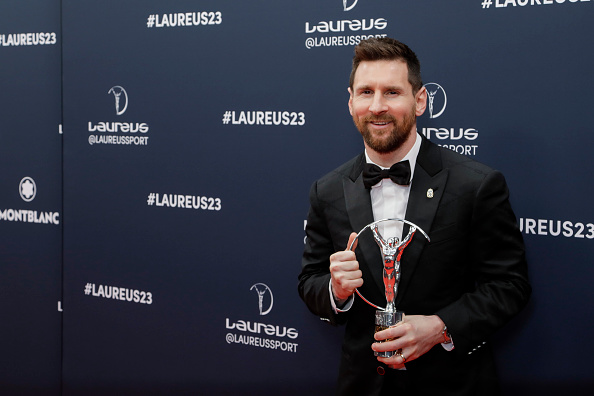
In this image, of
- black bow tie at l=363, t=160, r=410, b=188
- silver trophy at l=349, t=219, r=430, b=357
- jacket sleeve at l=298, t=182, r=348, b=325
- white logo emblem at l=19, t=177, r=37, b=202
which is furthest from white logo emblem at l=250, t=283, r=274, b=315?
white logo emblem at l=19, t=177, r=37, b=202

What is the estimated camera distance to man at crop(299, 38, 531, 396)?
1.87m

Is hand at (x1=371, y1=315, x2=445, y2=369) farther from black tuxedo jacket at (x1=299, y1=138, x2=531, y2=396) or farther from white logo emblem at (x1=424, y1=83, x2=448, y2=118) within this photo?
white logo emblem at (x1=424, y1=83, x2=448, y2=118)

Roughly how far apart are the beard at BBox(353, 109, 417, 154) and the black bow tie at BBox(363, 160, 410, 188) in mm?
57

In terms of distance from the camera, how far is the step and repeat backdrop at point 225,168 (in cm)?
231

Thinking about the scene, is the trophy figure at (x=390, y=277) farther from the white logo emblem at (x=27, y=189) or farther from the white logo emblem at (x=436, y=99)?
the white logo emblem at (x=27, y=189)

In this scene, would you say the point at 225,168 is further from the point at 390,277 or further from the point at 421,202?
the point at 390,277

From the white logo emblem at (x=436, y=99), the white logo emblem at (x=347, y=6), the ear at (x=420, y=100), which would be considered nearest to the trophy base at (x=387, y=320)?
the ear at (x=420, y=100)

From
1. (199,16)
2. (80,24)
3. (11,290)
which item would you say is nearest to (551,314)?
(199,16)

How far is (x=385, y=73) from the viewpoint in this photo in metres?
1.94

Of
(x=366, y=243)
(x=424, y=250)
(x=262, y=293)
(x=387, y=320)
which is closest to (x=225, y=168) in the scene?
(x=262, y=293)

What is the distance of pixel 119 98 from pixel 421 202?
1.90 metres

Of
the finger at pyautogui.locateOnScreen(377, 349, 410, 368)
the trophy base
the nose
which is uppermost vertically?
the nose

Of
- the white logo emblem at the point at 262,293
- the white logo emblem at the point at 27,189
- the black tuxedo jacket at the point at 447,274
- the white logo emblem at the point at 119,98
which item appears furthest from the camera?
the white logo emblem at the point at 27,189

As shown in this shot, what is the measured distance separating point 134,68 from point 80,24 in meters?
0.44
